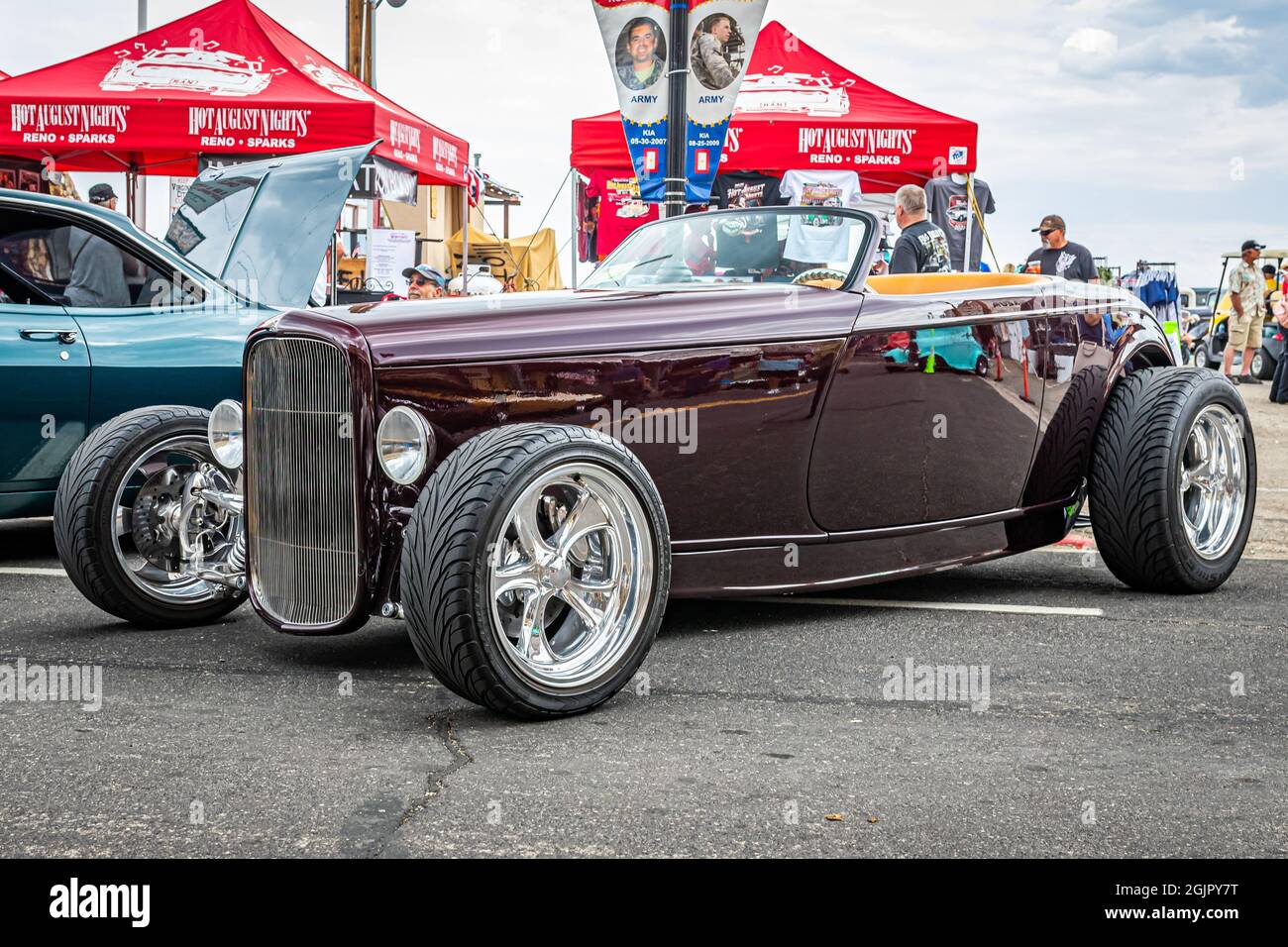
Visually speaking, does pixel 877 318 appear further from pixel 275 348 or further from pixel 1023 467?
pixel 275 348

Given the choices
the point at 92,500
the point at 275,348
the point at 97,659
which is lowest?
the point at 97,659

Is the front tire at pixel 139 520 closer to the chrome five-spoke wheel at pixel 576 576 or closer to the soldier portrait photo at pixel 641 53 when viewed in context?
the chrome five-spoke wheel at pixel 576 576

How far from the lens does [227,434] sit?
15.5 feet

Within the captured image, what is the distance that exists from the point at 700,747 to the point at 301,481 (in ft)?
4.97

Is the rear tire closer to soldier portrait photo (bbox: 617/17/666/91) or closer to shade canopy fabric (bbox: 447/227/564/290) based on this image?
shade canopy fabric (bbox: 447/227/564/290)

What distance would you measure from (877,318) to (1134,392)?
1465 millimetres

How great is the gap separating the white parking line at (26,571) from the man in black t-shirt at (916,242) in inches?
181

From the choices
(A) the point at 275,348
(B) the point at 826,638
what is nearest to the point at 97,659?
(A) the point at 275,348

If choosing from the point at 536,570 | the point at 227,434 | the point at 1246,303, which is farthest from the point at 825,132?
the point at 536,570

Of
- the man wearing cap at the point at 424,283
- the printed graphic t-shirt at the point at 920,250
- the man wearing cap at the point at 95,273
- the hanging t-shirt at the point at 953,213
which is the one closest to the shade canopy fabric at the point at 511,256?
the man wearing cap at the point at 424,283

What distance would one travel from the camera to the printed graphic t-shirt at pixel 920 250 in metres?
8.25

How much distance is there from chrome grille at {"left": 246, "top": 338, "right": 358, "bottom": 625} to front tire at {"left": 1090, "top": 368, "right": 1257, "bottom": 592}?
316 centimetres

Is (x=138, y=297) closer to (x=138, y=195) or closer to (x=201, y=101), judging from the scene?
(x=201, y=101)
